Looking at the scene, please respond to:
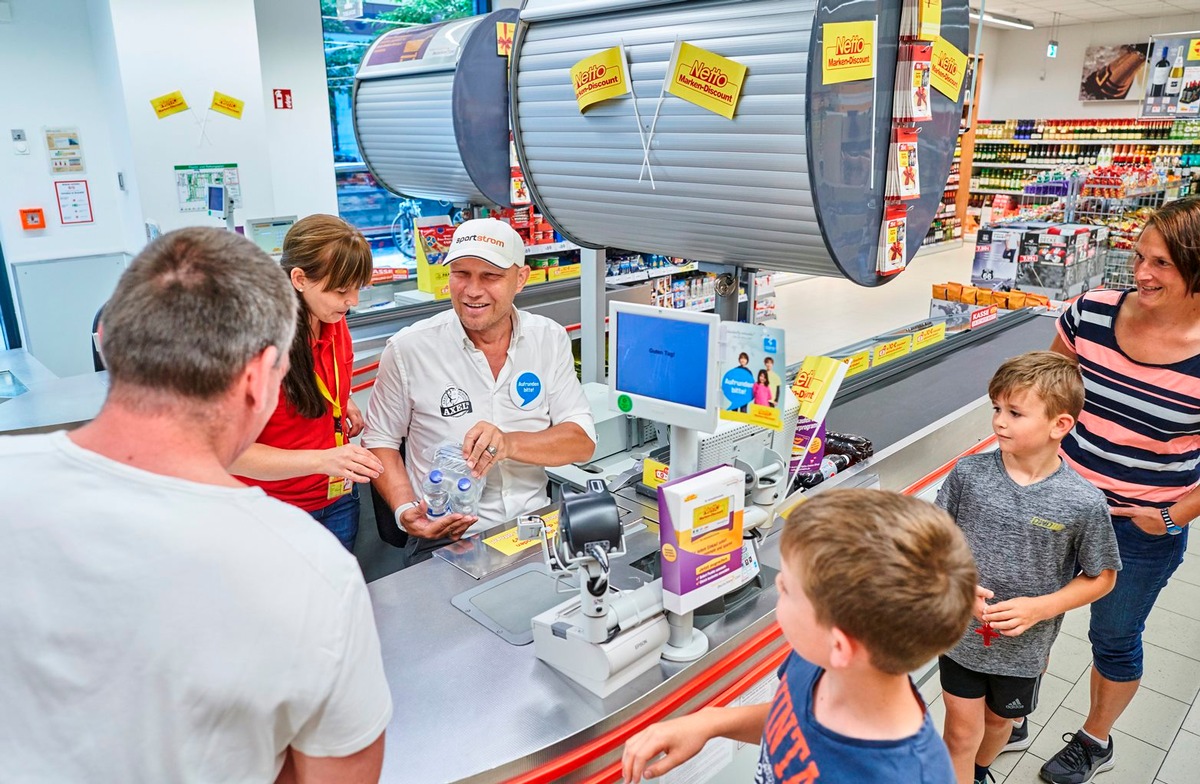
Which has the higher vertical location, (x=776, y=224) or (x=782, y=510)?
(x=776, y=224)

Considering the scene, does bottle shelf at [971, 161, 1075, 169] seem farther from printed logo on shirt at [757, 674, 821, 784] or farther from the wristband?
printed logo on shirt at [757, 674, 821, 784]

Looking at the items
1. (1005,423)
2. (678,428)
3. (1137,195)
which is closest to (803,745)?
(678,428)

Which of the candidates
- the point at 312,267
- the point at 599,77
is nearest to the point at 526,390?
the point at 312,267

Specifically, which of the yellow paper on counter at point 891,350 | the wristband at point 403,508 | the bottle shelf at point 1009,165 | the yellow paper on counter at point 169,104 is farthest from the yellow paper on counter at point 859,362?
the bottle shelf at point 1009,165

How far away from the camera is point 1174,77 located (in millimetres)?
7266

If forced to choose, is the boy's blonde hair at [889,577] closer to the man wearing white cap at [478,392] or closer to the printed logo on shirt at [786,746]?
the printed logo on shirt at [786,746]

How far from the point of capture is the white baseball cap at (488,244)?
2.31m

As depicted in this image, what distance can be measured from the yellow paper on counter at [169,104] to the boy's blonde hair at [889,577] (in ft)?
18.4

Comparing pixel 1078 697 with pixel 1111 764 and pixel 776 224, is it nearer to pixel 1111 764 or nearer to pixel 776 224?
pixel 1111 764

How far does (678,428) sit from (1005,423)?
80 centimetres

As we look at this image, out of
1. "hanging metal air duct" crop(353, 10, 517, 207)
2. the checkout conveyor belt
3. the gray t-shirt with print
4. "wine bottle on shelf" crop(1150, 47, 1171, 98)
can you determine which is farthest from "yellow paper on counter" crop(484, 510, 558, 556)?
"wine bottle on shelf" crop(1150, 47, 1171, 98)

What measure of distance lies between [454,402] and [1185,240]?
6.72ft

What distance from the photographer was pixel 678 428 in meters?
2.00

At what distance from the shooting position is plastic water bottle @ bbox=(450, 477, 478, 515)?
2256mm
